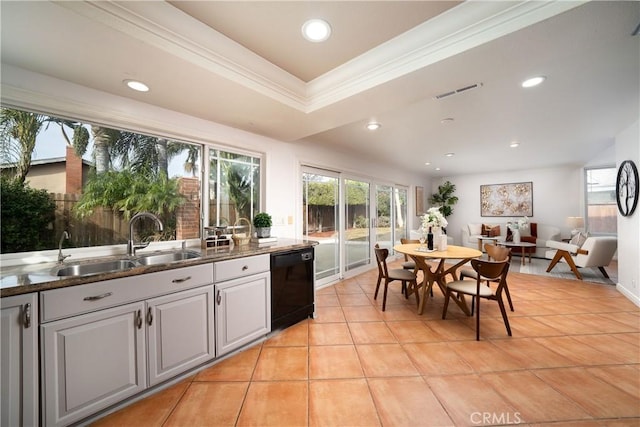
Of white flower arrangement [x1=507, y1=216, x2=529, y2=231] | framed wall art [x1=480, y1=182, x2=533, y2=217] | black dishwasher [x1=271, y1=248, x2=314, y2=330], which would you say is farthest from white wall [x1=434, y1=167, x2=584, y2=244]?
black dishwasher [x1=271, y1=248, x2=314, y2=330]

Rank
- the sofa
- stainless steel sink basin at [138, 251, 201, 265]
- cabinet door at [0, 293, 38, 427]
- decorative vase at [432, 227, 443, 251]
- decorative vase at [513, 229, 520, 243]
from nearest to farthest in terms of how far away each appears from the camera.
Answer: cabinet door at [0, 293, 38, 427]
stainless steel sink basin at [138, 251, 201, 265]
decorative vase at [432, 227, 443, 251]
decorative vase at [513, 229, 520, 243]
the sofa

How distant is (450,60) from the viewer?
1525 millimetres

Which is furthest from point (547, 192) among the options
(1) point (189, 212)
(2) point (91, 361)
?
(2) point (91, 361)

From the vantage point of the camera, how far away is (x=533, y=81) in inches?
82.4

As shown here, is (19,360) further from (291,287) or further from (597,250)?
(597,250)

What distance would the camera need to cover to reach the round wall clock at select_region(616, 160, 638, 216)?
3021 mm

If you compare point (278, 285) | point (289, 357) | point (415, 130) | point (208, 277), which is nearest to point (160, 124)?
point (208, 277)

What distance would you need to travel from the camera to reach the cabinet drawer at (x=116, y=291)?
1246mm

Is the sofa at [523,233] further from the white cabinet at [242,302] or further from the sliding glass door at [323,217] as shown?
the white cabinet at [242,302]

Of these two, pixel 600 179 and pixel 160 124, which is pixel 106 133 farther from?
pixel 600 179

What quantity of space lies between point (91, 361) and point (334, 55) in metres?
2.59

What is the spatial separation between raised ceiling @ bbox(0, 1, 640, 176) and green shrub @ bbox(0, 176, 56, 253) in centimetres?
70

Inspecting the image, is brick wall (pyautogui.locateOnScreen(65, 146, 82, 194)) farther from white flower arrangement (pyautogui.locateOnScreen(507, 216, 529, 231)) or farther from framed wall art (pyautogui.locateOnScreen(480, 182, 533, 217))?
framed wall art (pyautogui.locateOnScreen(480, 182, 533, 217))

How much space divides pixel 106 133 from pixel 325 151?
275 cm
